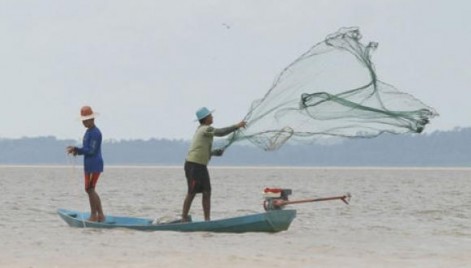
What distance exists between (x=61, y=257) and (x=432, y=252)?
17.1 ft

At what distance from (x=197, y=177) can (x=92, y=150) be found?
168 centimetres

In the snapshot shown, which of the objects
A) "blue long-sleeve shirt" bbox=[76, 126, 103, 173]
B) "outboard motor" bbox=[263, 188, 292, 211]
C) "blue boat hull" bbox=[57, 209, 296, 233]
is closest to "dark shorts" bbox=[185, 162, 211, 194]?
"blue boat hull" bbox=[57, 209, 296, 233]

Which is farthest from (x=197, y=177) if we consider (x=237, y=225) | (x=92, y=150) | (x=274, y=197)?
(x=92, y=150)

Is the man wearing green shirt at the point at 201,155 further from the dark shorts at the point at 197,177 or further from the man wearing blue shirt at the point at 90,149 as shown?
the man wearing blue shirt at the point at 90,149

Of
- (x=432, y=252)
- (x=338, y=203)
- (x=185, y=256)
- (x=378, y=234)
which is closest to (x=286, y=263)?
(x=185, y=256)

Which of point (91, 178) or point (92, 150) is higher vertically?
point (92, 150)

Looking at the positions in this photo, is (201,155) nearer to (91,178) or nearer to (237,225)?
(237,225)

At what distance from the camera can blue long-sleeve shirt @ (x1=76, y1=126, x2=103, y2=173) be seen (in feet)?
57.7

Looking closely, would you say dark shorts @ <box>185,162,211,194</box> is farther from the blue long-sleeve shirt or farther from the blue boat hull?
the blue long-sleeve shirt

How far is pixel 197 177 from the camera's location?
17547 millimetres

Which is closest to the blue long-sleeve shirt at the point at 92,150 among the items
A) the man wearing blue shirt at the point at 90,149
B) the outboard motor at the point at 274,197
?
the man wearing blue shirt at the point at 90,149

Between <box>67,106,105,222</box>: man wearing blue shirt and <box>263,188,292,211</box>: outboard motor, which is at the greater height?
<box>67,106,105,222</box>: man wearing blue shirt

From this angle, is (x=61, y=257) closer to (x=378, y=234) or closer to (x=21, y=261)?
(x=21, y=261)

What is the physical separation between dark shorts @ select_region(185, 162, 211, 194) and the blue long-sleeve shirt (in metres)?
1.42
